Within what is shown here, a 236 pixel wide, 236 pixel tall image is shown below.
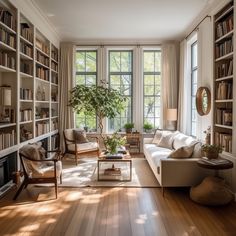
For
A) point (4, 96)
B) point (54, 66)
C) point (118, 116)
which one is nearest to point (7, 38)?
point (4, 96)

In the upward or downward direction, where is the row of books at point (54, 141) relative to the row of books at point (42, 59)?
downward

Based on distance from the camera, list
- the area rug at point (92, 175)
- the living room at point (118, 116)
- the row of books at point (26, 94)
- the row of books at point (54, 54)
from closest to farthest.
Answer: the living room at point (118, 116), the area rug at point (92, 175), the row of books at point (26, 94), the row of books at point (54, 54)

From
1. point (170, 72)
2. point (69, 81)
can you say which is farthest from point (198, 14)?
point (69, 81)

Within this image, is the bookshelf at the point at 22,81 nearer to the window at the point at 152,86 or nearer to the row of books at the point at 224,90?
the window at the point at 152,86

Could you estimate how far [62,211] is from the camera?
3.57 m

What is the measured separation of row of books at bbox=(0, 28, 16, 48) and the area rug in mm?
2627

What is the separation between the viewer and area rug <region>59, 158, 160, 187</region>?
190 inches

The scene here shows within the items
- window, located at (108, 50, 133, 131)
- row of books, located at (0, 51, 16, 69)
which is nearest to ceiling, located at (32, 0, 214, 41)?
window, located at (108, 50, 133, 131)

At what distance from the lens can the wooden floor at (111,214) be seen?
301cm

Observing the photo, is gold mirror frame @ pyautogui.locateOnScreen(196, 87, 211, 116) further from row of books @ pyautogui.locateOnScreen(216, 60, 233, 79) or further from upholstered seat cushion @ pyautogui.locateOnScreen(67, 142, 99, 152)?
upholstered seat cushion @ pyautogui.locateOnScreen(67, 142, 99, 152)

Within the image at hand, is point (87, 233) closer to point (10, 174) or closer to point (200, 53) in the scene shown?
point (10, 174)

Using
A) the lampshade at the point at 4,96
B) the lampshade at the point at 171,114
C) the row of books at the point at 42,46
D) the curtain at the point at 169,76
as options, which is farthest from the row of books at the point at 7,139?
the curtain at the point at 169,76

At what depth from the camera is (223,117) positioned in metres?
4.42

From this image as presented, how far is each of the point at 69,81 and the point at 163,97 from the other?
2872 mm
